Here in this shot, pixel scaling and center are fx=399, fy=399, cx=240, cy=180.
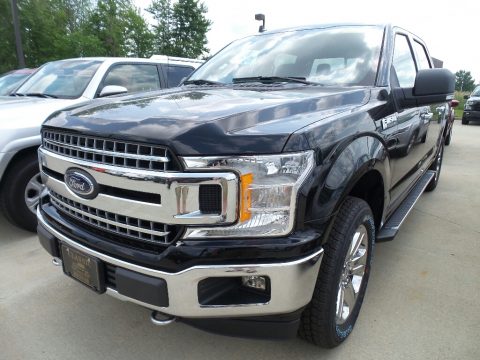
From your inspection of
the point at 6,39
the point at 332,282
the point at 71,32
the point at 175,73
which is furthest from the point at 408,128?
the point at 71,32

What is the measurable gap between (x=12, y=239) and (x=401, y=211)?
348cm

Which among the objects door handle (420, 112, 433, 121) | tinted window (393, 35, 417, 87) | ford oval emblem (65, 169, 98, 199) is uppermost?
tinted window (393, 35, 417, 87)

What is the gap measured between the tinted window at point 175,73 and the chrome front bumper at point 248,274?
14.6 feet

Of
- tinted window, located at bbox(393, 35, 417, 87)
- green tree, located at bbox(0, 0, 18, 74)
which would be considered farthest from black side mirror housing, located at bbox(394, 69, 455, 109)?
green tree, located at bbox(0, 0, 18, 74)

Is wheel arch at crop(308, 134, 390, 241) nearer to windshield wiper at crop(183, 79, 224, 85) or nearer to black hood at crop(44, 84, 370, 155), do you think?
black hood at crop(44, 84, 370, 155)

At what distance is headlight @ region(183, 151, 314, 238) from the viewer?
1.58 m

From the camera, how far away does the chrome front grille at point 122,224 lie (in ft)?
5.56

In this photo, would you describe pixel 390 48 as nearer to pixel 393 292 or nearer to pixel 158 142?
pixel 393 292

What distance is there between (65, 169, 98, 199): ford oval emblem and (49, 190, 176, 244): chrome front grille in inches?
3.5

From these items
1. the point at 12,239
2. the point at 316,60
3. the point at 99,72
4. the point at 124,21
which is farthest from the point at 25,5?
the point at 316,60

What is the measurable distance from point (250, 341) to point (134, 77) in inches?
158

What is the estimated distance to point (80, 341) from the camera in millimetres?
2299

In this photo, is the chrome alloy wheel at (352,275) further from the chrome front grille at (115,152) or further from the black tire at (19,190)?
the black tire at (19,190)

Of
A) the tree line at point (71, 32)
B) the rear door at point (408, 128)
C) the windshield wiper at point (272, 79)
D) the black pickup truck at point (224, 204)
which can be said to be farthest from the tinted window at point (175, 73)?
the tree line at point (71, 32)
